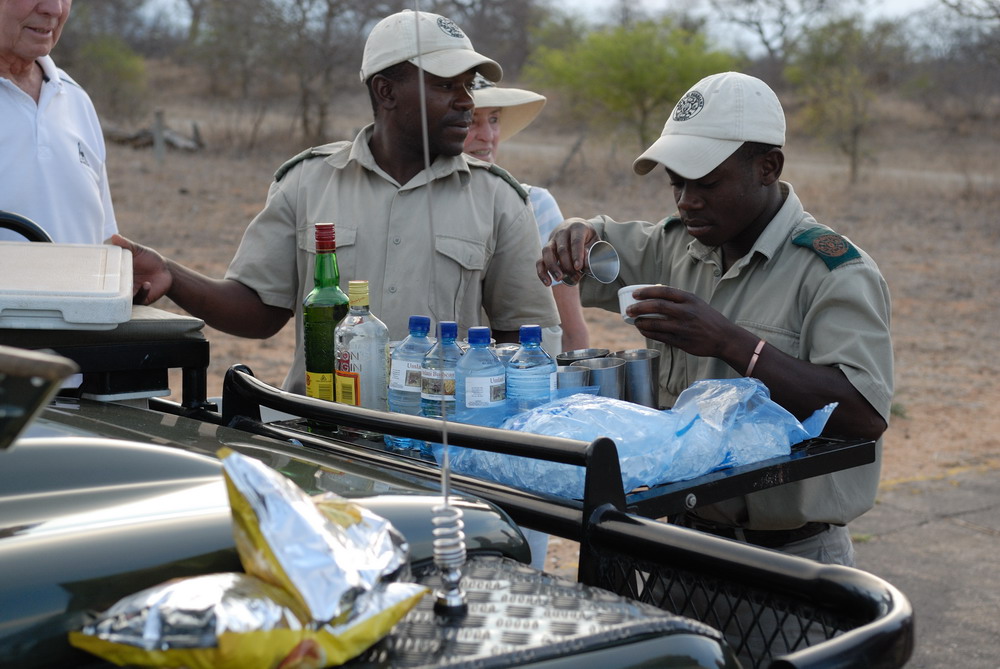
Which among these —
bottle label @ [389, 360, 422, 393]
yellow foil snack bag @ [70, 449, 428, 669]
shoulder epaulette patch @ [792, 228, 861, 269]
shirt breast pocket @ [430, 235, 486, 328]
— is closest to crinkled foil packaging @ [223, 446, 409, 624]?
yellow foil snack bag @ [70, 449, 428, 669]

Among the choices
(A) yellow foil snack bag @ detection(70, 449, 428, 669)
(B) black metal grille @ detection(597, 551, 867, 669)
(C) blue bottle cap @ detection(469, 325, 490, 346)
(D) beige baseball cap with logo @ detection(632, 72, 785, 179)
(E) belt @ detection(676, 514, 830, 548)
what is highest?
(D) beige baseball cap with logo @ detection(632, 72, 785, 179)

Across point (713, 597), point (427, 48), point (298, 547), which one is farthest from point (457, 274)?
point (298, 547)

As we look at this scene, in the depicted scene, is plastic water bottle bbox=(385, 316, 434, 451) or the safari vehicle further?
plastic water bottle bbox=(385, 316, 434, 451)

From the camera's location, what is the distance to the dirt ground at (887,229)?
7.96 m

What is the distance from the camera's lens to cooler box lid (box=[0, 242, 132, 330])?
200cm

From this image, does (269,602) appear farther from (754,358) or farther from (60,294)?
(754,358)

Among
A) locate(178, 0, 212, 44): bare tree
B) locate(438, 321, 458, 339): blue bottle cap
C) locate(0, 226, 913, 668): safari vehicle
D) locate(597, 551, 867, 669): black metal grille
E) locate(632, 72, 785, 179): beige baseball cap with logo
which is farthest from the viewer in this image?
locate(178, 0, 212, 44): bare tree

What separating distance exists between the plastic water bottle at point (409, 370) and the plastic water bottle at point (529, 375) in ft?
0.63

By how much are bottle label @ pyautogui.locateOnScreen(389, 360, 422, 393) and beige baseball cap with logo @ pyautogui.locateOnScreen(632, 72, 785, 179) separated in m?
0.80

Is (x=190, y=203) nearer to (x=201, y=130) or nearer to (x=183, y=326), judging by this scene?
(x=201, y=130)

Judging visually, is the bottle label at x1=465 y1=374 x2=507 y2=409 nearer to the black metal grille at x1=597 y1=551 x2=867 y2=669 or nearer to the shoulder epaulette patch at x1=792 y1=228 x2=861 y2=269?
the black metal grille at x1=597 y1=551 x2=867 y2=669

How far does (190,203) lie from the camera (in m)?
15.5

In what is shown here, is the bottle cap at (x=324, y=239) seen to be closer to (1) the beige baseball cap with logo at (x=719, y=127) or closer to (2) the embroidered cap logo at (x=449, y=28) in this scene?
(1) the beige baseball cap with logo at (x=719, y=127)

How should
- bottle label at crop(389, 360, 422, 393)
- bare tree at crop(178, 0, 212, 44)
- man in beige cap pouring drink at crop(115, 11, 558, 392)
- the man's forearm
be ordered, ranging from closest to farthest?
bottle label at crop(389, 360, 422, 393) < the man's forearm < man in beige cap pouring drink at crop(115, 11, 558, 392) < bare tree at crop(178, 0, 212, 44)
